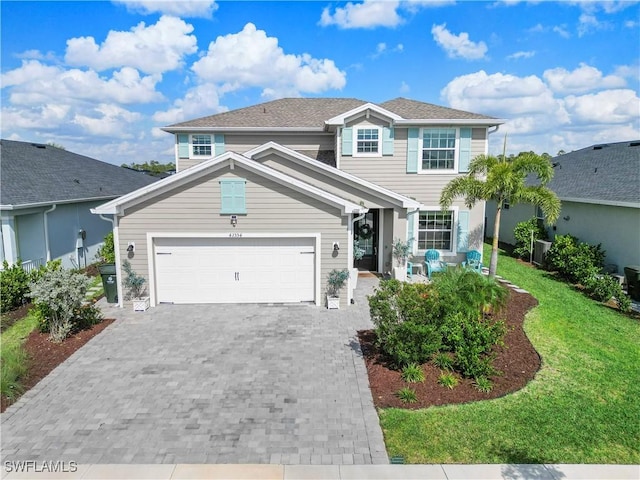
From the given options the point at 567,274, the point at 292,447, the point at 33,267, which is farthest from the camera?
the point at 567,274

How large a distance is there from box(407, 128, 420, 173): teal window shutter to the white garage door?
6026 millimetres

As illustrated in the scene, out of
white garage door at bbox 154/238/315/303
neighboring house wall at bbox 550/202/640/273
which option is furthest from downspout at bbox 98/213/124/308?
neighboring house wall at bbox 550/202/640/273

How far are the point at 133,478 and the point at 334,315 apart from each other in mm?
7217

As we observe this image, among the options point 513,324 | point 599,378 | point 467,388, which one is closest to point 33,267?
point 467,388

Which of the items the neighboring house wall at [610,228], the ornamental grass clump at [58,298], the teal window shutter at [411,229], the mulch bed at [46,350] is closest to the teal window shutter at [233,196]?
the ornamental grass clump at [58,298]

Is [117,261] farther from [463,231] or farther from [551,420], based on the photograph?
[463,231]

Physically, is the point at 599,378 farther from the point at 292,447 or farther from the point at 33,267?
the point at 33,267

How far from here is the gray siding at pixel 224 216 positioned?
12.2 m

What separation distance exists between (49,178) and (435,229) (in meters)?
16.7

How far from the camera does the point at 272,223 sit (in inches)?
491

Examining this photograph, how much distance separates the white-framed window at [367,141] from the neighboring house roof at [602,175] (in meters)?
8.84

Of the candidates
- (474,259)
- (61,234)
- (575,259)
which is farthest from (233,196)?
(575,259)

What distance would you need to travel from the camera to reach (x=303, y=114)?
62.3ft

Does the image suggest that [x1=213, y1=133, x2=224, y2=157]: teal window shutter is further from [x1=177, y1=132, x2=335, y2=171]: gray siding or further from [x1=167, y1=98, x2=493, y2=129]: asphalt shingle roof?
[x1=167, y1=98, x2=493, y2=129]: asphalt shingle roof
